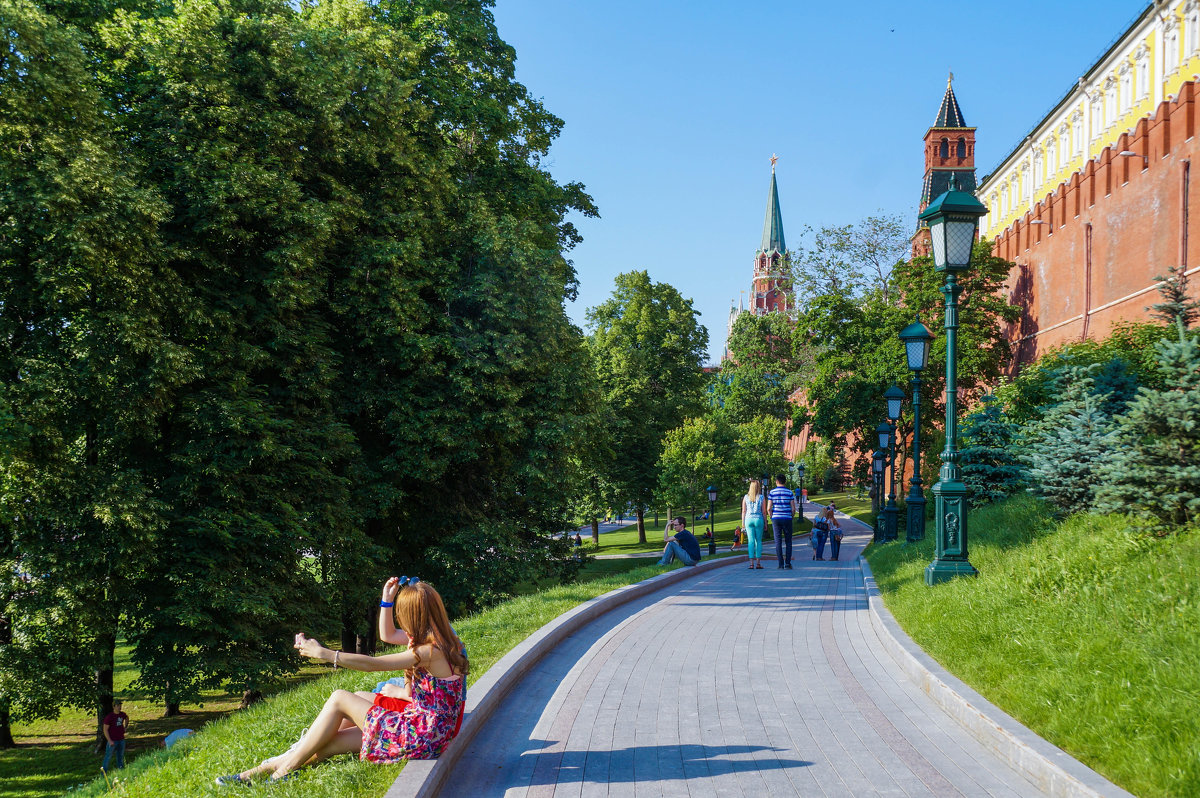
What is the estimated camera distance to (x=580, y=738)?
5699 millimetres

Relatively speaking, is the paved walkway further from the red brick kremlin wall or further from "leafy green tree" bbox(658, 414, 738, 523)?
"leafy green tree" bbox(658, 414, 738, 523)

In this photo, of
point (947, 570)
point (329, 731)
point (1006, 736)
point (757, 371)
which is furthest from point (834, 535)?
point (757, 371)

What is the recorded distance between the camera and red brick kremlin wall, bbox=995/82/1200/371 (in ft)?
90.4

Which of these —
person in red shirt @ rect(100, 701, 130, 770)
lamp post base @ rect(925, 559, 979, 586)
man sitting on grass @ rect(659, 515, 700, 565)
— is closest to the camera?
lamp post base @ rect(925, 559, 979, 586)

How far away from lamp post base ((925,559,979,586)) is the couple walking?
17.1ft

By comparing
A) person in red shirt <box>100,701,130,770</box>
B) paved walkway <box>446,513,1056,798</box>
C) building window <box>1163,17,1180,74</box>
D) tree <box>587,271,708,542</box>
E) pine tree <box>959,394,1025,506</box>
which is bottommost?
person in red shirt <box>100,701,130,770</box>

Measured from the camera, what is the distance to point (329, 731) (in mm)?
5074

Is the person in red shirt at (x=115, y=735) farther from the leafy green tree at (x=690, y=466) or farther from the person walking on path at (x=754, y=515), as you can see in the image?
the leafy green tree at (x=690, y=466)

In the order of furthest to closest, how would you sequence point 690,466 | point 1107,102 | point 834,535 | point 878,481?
point 690,466
point 1107,102
point 878,481
point 834,535

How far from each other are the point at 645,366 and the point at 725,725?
37579 mm


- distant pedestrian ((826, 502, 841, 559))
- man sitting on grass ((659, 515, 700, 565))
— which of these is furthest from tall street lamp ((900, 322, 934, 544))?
man sitting on grass ((659, 515, 700, 565))

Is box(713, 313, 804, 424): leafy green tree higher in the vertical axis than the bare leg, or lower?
higher

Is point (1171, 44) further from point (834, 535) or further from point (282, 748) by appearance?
point (282, 748)

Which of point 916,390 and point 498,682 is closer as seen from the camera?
point 498,682
